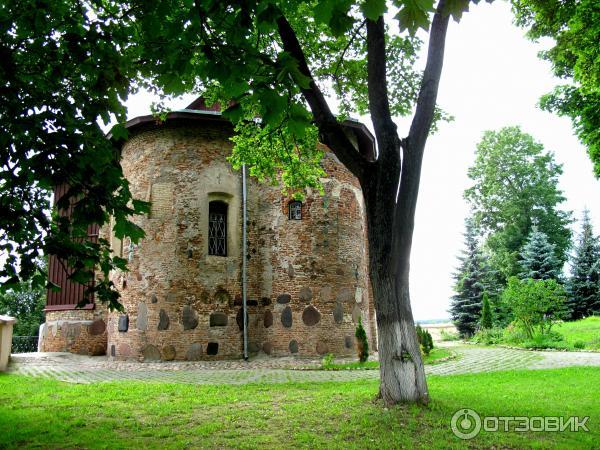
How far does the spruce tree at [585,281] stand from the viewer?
1119 inches

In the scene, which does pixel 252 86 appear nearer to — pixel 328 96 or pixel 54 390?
pixel 328 96

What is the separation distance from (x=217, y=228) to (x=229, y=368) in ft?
13.7

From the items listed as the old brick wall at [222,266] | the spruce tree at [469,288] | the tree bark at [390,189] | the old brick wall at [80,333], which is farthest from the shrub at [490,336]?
the tree bark at [390,189]

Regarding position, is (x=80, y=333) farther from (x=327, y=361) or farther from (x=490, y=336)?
(x=490, y=336)

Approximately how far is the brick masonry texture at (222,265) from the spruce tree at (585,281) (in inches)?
797

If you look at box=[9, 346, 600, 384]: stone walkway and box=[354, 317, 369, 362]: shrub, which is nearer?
box=[9, 346, 600, 384]: stone walkway

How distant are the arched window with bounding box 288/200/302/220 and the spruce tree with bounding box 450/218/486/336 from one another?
16915mm

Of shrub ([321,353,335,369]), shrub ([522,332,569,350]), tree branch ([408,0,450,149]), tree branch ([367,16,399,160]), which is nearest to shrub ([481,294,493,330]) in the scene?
shrub ([522,332,569,350])

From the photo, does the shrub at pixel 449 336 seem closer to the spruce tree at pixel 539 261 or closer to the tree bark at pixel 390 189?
the spruce tree at pixel 539 261

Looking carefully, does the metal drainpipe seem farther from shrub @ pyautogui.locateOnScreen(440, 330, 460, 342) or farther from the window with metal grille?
shrub @ pyautogui.locateOnScreen(440, 330, 460, 342)

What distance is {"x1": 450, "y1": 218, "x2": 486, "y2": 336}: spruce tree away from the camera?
1091 inches

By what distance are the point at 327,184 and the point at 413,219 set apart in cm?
Result: 787

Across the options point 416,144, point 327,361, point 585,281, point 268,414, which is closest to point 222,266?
point 327,361

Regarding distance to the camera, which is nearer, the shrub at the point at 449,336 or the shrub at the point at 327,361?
the shrub at the point at 327,361
